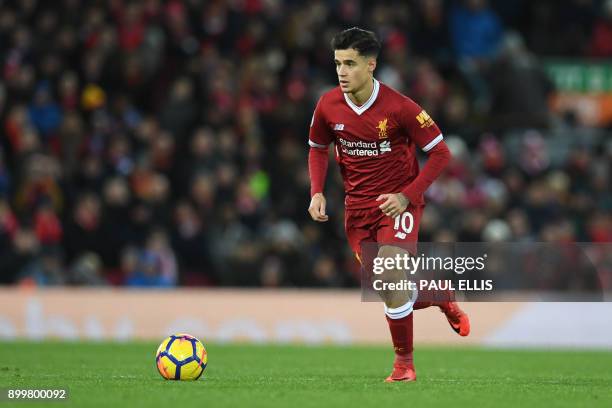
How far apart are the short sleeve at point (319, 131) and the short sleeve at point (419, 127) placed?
2.29 feet

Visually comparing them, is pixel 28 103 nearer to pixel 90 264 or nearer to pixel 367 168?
pixel 90 264

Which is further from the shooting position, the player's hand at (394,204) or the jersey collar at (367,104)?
the jersey collar at (367,104)

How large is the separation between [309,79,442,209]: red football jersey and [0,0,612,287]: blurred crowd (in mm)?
7236

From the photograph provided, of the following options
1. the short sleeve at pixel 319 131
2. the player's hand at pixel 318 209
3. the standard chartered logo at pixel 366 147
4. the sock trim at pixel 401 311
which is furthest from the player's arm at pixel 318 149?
the sock trim at pixel 401 311

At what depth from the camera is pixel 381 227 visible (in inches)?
354

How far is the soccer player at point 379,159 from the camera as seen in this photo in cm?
879

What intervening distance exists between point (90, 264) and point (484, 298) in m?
5.33

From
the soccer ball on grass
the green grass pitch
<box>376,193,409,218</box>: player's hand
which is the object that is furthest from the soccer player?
the soccer ball on grass

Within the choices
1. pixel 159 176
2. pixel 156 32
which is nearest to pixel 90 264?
pixel 159 176

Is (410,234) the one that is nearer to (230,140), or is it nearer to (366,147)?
(366,147)

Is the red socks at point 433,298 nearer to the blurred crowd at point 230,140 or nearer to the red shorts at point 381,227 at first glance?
the red shorts at point 381,227

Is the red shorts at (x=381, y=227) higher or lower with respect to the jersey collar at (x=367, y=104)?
lower
